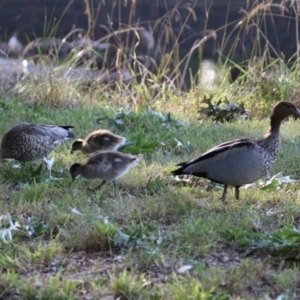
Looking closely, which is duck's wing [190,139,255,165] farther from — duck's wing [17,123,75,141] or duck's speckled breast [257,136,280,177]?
duck's wing [17,123,75,141]

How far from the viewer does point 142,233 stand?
195 inches

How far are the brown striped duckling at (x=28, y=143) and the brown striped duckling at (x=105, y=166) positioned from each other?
619mm

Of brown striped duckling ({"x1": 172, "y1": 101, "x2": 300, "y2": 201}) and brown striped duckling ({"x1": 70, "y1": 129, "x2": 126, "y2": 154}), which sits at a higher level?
brown striped duckling ({"x1": 172, "y1": 101, "x2": 300, "y2": 201})

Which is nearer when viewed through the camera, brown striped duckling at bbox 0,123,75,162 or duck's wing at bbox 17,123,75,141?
brown striped duckling at bbox 0,123,75,162

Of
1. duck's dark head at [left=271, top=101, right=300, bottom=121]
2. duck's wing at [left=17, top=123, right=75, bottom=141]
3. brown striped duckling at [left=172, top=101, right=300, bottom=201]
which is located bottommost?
duck's wing at [left=17, top=123, right=75, bottom=141]

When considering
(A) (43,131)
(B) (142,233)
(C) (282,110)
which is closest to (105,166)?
(A) (43,131)

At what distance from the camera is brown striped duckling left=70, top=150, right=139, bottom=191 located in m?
6.10

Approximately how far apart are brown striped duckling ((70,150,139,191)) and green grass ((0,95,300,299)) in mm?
124

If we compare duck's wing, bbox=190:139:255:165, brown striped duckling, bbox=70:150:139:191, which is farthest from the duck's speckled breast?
brown striped duckling, bbox=70:150:139:191

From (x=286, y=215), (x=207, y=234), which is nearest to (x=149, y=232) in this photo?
(x=207, y=234)

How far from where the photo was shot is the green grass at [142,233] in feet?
14.2

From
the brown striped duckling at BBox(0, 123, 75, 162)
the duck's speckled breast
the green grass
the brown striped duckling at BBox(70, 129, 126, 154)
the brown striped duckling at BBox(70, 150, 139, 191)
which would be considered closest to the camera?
the green grass

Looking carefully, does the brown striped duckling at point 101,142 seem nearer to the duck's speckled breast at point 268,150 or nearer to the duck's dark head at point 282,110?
the duck's dark head at point 282,110

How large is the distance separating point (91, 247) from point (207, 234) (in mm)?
732
